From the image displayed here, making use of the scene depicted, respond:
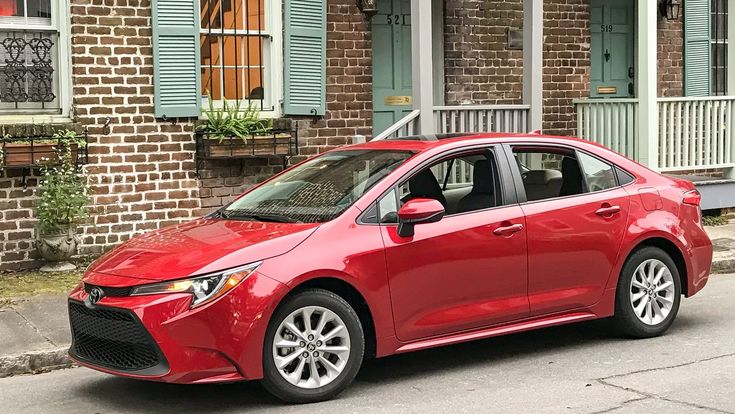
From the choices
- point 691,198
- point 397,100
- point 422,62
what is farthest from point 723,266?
point 397,100

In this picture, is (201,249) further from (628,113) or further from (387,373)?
(628,113)

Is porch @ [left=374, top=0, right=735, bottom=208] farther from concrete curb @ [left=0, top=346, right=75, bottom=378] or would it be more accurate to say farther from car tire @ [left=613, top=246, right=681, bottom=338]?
concrete curb @ [left=0, top=346, right=75, bottom=378]

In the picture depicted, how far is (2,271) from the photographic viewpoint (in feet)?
33.7

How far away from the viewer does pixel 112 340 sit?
5953mm

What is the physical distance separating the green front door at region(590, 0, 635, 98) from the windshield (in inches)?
309

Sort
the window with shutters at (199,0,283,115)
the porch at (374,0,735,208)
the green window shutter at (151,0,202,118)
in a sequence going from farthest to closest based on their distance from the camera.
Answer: the window with shutters at (199,0,283,115)
the porch at (374,0,735,208)
the green window shutter at (151,0,202,118)

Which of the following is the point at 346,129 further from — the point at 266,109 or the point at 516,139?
the point at 516,139

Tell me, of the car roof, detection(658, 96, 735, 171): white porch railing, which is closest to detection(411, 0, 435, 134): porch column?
detection(658, 96, 735, 171): white porch railing

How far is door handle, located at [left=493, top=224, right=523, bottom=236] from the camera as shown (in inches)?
266

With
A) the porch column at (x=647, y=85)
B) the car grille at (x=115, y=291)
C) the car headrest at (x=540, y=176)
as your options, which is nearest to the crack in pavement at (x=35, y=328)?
the car grille at (x=115, y=291)

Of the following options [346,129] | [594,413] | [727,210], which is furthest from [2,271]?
[727,210]

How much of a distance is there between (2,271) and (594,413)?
260 inches

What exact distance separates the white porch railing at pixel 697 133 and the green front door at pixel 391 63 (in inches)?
123

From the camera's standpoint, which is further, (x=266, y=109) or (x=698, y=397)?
(x=266, y=109)
